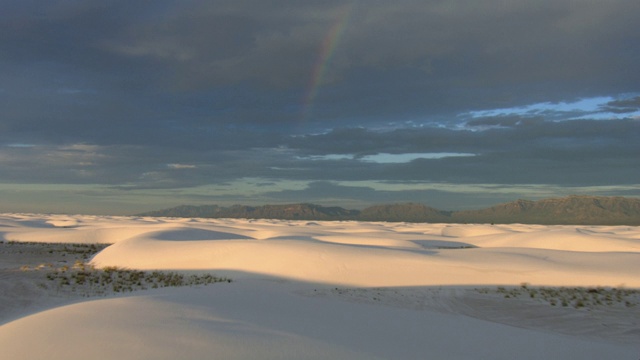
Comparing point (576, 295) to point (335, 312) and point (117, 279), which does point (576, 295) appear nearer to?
point (335, 312)

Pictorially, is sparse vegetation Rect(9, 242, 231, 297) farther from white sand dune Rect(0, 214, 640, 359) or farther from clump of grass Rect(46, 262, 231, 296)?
white sand dune Rect(0, 214, 640, 359)

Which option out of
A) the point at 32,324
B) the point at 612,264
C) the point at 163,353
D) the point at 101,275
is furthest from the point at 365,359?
the point at 612,264

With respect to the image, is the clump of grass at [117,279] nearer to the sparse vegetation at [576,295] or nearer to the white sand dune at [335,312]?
the white sand dune at [335,312]

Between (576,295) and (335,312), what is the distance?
8.06 m

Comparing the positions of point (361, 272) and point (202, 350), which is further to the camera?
point (361, 272)

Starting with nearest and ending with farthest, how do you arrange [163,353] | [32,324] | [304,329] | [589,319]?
1. [163,353]
2. [32,324]
3. [304,329]
4. [589,319]

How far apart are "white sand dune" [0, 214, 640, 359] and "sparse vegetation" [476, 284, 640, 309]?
556mm

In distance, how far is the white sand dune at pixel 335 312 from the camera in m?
6.39

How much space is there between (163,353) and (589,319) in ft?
33.0

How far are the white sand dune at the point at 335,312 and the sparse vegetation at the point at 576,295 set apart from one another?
0.56 meters

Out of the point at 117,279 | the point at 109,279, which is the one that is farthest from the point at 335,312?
the point at 109,279

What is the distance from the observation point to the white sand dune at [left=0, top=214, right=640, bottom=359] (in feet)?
21.0

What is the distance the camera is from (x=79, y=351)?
580 centimetres

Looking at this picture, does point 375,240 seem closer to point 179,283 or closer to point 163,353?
point 179,283
